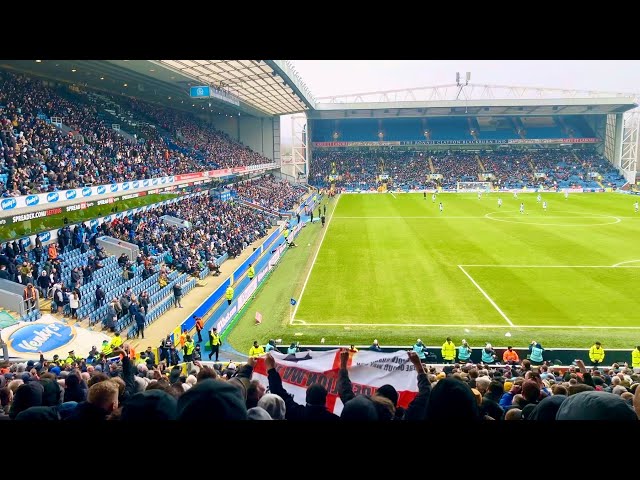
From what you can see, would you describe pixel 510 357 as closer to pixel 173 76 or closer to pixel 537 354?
pixel 537 354

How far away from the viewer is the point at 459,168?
7675cm

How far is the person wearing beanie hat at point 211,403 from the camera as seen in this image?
237cm

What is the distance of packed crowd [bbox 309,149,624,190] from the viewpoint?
72.5 meters

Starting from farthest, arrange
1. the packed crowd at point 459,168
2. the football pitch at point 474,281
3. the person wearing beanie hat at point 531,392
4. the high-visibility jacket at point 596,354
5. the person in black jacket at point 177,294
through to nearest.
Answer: the packed crowd at point 459,168 < the person in black jacket at point 177,294 < the football pitch at point 474,281 < the high-visibility jacket at point 596,354 < the person wearing beanie hat at point 531,392

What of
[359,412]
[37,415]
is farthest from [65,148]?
[359,412]

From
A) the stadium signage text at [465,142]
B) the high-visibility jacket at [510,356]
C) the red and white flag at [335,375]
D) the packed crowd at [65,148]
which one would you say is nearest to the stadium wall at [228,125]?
the stadium signage text at [465,142]

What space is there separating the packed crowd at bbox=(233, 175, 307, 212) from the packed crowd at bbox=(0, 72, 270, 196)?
7.82 metres

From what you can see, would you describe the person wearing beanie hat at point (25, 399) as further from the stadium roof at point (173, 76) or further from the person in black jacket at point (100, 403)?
the stadium roof at point (173, 76)

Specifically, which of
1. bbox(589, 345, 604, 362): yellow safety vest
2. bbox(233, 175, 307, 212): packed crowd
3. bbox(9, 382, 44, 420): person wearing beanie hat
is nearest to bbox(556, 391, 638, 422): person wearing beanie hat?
bbox(9, 382, 44, 420): person wearing beanie hat

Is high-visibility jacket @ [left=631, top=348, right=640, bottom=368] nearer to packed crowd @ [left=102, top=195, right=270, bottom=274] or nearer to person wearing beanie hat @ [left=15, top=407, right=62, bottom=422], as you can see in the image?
person wearing beanie hat @ [left=15, top=407, right=62, bottom=422]

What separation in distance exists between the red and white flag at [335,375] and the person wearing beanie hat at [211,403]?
322 cm

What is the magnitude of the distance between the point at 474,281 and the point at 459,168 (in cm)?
5680

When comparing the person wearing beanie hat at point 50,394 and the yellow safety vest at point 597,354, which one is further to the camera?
the yellow safety vest at point 597,354
